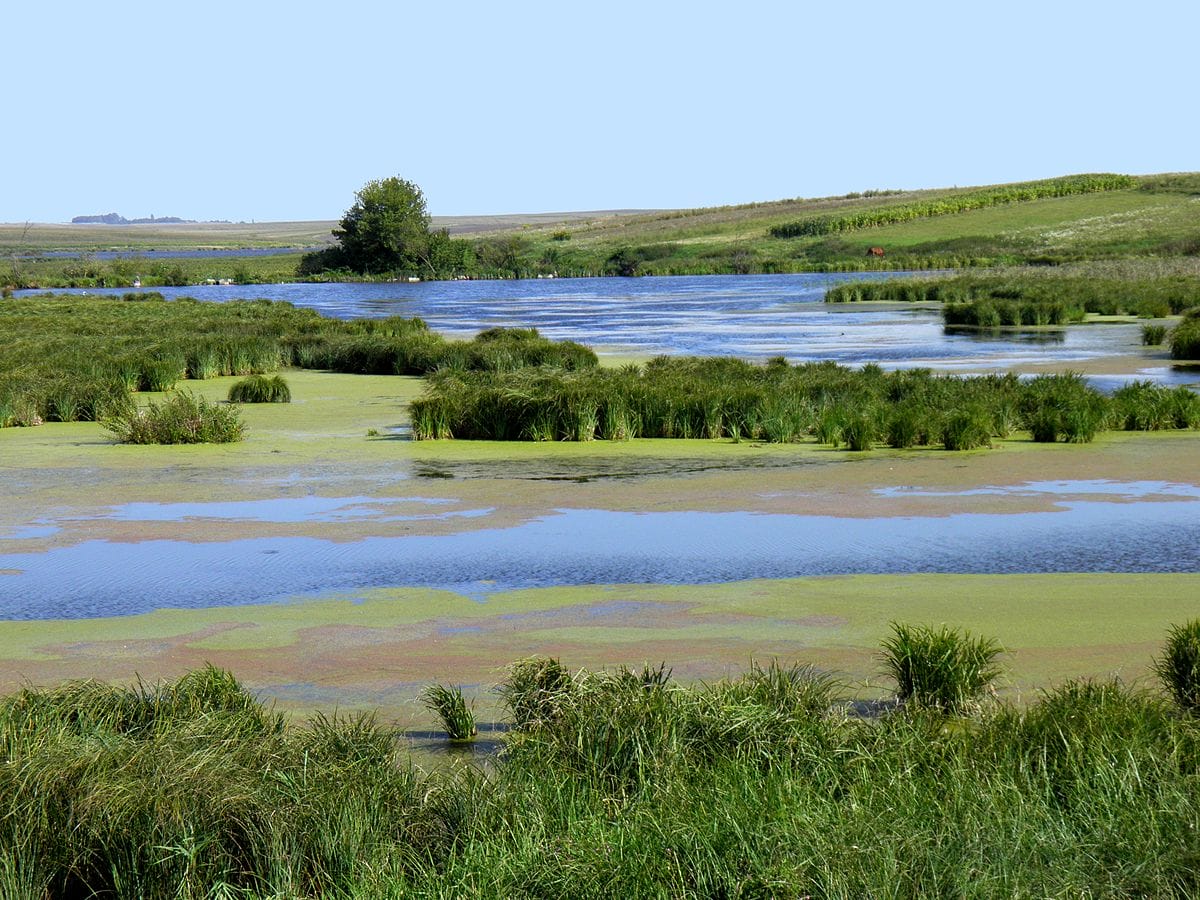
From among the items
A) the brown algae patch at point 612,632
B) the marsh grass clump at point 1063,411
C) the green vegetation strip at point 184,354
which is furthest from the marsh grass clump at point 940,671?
the green vegetation strip at point 184,354

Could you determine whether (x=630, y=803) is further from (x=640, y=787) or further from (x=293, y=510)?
(x=293, y=510)

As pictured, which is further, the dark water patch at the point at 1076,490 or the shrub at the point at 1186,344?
the shrub at the point at 1186,344

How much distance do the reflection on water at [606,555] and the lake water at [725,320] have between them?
34.5 ft

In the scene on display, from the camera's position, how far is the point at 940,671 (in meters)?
5.78

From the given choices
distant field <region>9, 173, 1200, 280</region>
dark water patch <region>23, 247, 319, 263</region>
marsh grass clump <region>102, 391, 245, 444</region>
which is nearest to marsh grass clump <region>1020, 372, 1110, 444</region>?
marsh grass clump <region>102, 391, 245, 444</region>

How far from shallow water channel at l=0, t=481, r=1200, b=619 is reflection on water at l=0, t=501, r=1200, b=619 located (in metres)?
0.01

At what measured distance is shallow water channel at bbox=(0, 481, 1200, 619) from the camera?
867 centimetres

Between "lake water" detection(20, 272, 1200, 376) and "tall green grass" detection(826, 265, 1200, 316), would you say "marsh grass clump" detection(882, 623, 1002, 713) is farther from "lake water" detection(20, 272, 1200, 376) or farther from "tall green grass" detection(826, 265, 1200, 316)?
"tall green grass" detection(826, 265, 1200, 316)

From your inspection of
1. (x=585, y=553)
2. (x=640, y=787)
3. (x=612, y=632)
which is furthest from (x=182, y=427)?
(x=640, y=787)

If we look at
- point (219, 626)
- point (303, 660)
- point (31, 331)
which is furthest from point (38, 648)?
point (31, 331)

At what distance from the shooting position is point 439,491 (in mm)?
12062

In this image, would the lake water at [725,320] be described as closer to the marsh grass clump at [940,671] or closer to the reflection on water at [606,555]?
the reflection on water at [606,555]

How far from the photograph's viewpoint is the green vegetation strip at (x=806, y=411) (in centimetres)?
1416

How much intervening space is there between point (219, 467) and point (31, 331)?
20006 millimetres
